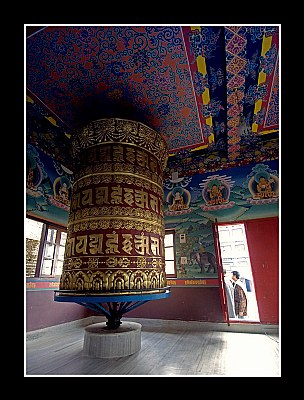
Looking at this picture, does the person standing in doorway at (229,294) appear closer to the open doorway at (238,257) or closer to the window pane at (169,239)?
the open doorway at (238,257)

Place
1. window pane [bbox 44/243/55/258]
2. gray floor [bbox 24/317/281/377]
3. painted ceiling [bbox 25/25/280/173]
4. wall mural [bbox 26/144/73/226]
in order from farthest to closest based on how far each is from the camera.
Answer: window pane [bbox 44/243/55/258] < wall mural [bbox 26/144/73/226] < painted ceiling [bbox 25/25/280/173] < gray floor [bbox 24/317/281/377]

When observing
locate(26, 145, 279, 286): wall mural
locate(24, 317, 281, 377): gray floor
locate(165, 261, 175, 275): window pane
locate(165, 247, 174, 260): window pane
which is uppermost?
locate(26, 145, 279, 286): wall mural

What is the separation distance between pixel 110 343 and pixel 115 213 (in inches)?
61.3

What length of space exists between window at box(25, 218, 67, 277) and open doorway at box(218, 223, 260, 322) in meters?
3.04

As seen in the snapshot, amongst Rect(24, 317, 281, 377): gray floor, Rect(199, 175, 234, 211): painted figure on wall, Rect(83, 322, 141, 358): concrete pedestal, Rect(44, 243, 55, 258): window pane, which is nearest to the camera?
Rect(24, 317, 281, 377): gray floor

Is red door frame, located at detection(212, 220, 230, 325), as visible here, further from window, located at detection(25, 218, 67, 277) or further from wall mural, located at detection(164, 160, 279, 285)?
window, located at detection(25, 218, 67, 277)

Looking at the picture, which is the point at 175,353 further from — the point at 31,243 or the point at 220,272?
the point at 31,243

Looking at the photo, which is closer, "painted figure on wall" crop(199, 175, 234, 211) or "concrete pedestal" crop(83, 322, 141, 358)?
"concrete pedestal" crop(83, 322, 141, 358)

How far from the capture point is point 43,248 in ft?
15.0

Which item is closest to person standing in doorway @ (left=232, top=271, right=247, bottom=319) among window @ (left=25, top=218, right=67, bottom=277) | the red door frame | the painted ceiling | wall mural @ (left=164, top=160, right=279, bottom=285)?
the red door frame

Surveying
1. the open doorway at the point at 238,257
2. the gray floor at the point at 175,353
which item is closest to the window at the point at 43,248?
the gray floor at the point at 175,353

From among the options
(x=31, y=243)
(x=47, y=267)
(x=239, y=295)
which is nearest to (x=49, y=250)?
(x=47, y=267)

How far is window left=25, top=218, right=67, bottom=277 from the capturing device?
14.2ft

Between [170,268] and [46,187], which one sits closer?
[46,187]
